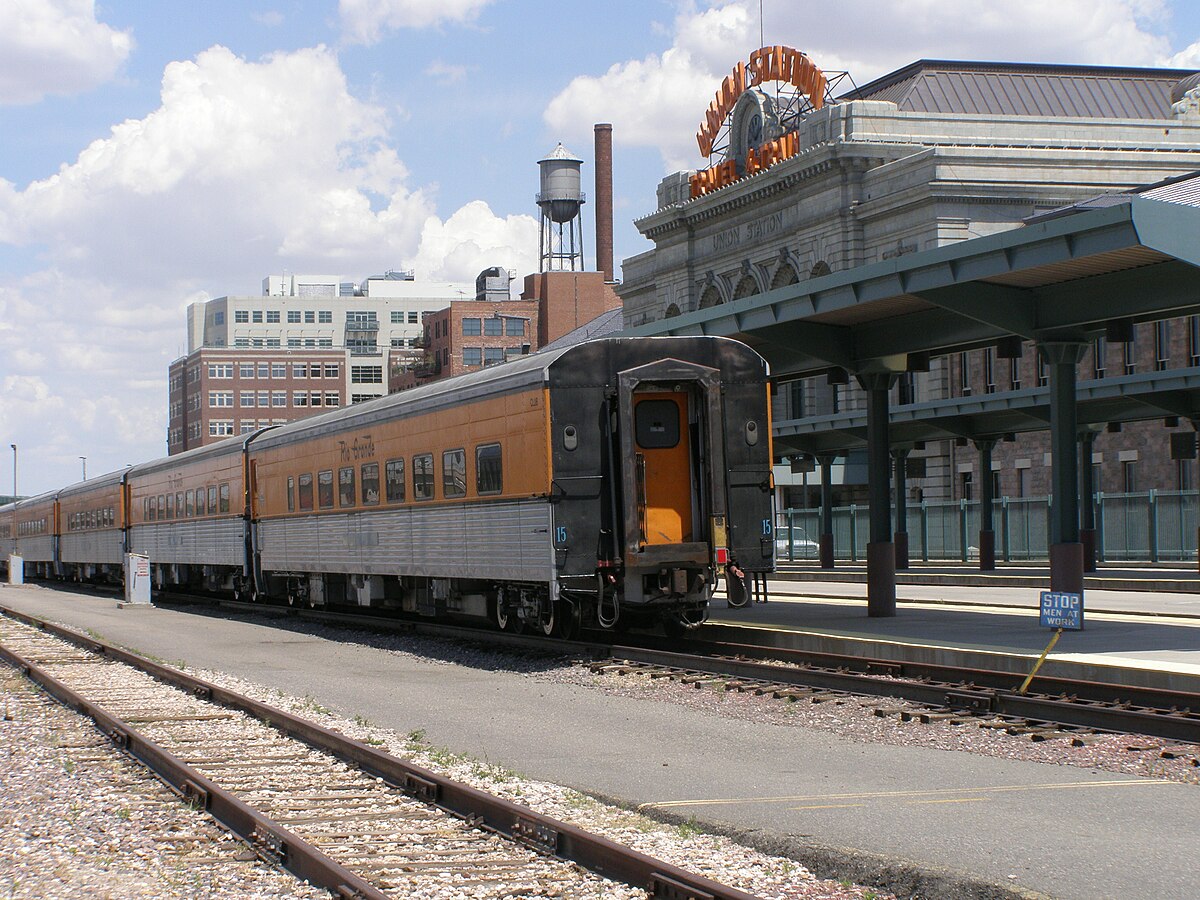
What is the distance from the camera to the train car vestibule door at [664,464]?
17.8 meters

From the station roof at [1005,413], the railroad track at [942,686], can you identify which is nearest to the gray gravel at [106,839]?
the railroad track at [942,686]

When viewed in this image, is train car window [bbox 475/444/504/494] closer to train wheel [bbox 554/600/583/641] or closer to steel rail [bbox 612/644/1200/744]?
train wheel [bbox 554/600/583/641]

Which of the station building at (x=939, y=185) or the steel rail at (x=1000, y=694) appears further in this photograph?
the station building at (x=939, y=185)

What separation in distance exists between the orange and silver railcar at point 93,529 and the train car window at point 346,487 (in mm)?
19266

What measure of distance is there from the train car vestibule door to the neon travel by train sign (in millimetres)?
59373

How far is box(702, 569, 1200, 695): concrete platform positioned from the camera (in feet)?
48.3

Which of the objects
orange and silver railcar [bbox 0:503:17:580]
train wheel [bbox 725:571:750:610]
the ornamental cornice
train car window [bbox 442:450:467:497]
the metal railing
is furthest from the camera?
the ornamental cornice

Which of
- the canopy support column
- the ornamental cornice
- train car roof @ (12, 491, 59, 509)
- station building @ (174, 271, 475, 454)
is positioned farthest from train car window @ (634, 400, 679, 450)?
station building @ (174, 271, 475, 454)

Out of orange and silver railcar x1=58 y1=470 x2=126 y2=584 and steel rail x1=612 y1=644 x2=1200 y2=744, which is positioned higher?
orange and silver railcar x1=58 y1=470 x2=126 y2=584

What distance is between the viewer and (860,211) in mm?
72000

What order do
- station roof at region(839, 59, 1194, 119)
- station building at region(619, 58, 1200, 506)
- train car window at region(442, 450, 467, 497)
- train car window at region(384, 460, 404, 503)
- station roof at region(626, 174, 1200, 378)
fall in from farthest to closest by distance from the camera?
station roof at region(839, 59, 1194, 119) → station building at region(619, 58, 1200, 506) → train car window at region(384, 460, 404, 503) → train car window at region(442, 450, 467, 497) → station roof at region(626, 174, 1200, 378)

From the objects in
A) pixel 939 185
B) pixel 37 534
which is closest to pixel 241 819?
pixel 37 534

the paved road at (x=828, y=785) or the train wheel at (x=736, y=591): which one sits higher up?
the train wheel at (x=736, y=591)

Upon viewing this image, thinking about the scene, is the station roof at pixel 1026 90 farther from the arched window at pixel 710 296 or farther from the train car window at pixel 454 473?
the train car window at pixel 454 473
